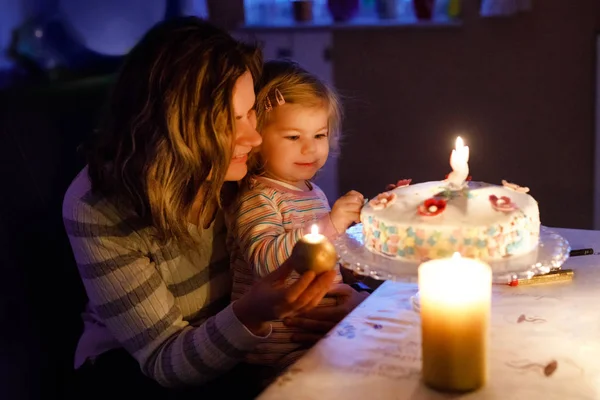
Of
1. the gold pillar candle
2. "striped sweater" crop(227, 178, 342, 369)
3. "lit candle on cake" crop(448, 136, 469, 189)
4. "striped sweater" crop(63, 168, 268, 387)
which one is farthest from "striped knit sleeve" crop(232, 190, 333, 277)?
the gold pillar candle

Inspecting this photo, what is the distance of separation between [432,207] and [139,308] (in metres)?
0.56

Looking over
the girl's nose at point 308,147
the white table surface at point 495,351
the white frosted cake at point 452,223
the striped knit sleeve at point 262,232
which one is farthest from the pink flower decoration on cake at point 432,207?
the girl's nose at point 308,147

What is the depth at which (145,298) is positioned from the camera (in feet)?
4.46

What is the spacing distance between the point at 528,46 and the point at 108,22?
1910 millimetres

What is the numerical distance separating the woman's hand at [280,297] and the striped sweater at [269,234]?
0.52 feet

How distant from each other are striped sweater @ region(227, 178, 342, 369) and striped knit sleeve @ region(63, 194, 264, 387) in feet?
0.52

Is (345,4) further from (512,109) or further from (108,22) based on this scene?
(108,22)

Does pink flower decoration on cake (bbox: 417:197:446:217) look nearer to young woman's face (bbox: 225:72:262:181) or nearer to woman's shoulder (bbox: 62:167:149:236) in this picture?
young woman's face (bbox: 225:72:262:181)

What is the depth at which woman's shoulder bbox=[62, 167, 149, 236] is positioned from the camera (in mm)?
1383

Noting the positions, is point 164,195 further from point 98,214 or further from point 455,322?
point 455,322

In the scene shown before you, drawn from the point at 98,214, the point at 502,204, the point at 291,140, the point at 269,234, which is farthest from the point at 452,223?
the point at 98,214

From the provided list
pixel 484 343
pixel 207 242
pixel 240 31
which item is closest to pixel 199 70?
pixel 207 242

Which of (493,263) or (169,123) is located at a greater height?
(169,123)

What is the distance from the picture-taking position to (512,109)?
132 inches
